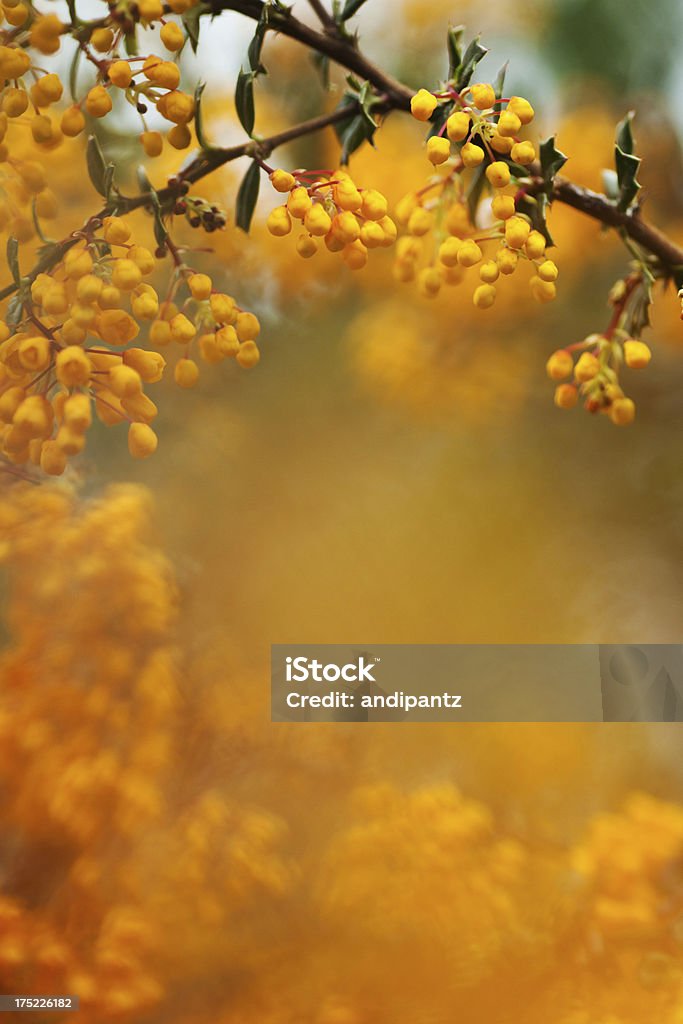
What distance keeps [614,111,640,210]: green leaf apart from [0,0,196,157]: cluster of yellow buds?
0.28 m

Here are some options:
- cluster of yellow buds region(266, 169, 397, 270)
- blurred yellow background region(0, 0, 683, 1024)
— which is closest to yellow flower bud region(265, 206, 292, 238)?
cluster of yellow buds region(266, 169, 397, 270)

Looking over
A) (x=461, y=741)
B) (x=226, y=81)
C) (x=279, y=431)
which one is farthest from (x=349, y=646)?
(x=226, y=81)

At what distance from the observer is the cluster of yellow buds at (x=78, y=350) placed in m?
0.50

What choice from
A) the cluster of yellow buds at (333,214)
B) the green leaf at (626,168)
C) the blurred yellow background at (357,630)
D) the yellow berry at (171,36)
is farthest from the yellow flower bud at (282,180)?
the blurred yellow background at (357,630)

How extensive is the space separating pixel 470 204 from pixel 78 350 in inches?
11.7

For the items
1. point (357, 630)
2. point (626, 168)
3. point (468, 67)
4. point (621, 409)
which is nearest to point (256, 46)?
point (468, 67)

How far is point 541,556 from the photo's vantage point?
34.9 inches

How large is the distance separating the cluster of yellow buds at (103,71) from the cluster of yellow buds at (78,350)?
6cm

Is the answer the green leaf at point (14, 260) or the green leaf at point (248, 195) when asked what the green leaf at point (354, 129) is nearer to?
the green leaf at point (248, 195)

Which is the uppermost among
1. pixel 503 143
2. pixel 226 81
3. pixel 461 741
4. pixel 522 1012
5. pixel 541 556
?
pixel 226 81

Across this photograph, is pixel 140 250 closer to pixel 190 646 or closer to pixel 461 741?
pixel 190 646

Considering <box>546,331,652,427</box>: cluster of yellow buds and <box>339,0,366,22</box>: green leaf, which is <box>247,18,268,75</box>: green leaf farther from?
<box>546,331,652,427</box>: cluster of yellow buds

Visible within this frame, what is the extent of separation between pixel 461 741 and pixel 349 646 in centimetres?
15

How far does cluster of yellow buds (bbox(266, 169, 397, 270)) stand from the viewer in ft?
1.67
